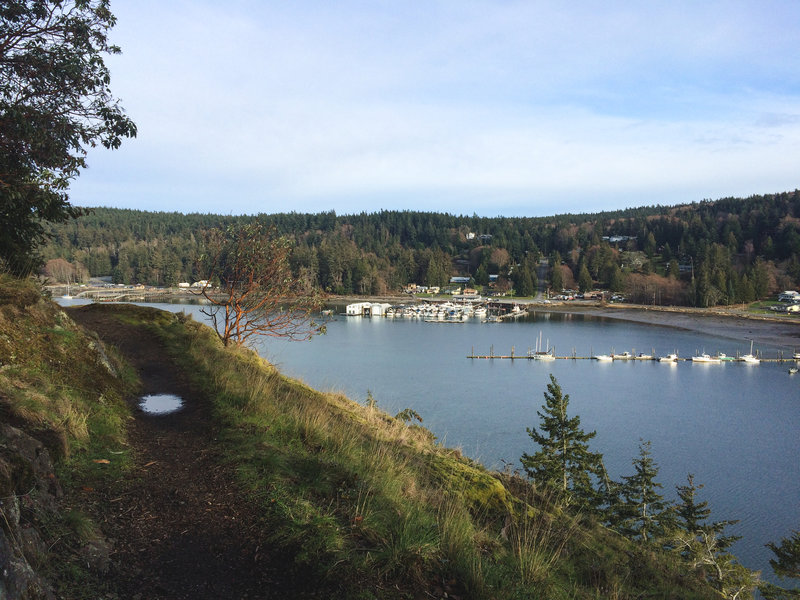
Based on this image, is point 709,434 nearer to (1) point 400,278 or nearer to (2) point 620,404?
(2) point 620,404

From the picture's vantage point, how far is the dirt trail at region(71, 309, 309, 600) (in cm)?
307

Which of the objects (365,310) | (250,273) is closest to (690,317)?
(365,310)

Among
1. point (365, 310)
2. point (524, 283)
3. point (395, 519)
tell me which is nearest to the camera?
point (395, 519)

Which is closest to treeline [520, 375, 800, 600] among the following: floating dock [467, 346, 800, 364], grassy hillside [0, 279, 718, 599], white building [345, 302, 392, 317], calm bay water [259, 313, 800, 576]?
calm bay water [259, 313, 800, 576]

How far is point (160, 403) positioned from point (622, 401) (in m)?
34.6

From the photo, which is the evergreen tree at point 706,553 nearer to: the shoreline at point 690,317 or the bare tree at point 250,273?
the bare tree at point 250,273

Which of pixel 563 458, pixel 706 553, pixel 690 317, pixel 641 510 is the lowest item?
pixel 690 317

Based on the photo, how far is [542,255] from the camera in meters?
156

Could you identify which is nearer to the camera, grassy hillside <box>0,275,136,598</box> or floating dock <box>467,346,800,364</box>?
grassy hillside <box>0,275,136,598</box>

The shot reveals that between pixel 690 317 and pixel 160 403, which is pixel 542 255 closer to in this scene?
pixel 690 317

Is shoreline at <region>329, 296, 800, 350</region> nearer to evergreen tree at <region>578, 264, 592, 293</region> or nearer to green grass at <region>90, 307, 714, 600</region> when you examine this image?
evergreen tree at <region>578, 264, 592, 293</region>

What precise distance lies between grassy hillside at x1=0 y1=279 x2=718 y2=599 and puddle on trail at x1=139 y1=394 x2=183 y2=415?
38cm

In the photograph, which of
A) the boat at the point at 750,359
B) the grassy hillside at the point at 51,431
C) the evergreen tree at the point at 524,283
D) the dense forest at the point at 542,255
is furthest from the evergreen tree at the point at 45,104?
the evergreen tree at the point at 524,283

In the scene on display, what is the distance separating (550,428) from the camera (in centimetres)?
1870
